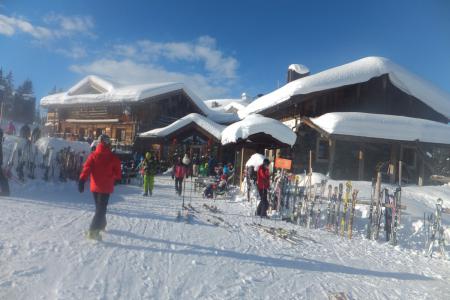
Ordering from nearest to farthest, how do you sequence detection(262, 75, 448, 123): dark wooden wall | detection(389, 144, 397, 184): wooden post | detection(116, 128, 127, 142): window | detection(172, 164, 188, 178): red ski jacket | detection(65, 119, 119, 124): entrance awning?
detection(172, 164, 188, 178): red ski jacket, detection(389, 144, 397, 184): wooden post, detection(262, 75, 448, 123): dark wooden wall, detection(116, 128, 127, 142): window, detection(65, 119, 119, 124): entrance awning

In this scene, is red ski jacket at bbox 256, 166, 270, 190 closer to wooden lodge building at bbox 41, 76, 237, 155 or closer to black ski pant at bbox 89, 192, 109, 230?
black ski pant at bbox 89, 192, 109, 230

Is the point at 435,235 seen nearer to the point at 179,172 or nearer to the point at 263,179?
the point at 263,179

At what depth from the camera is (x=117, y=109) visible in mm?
27734

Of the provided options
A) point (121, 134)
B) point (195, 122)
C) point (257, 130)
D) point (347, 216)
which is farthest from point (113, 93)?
point (347, 216)

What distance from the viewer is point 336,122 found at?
14.2 m

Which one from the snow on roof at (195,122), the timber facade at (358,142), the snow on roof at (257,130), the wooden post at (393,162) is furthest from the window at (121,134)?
the wooden post at (393,162)

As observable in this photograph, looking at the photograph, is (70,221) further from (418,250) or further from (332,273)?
(418,250)

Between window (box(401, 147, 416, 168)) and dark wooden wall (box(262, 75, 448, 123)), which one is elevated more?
dark wooden wall (box(262, 75, 448, 123))

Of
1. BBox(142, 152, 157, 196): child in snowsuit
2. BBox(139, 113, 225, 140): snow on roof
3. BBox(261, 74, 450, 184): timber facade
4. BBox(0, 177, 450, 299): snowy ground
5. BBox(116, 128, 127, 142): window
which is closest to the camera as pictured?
BBox(0, 177, 450, 299): snowy ground

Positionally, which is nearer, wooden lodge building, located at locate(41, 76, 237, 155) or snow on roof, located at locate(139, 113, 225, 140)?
snow on roof, located at locate(139, 113, 225, 140)

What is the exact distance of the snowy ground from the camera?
11.4 ft

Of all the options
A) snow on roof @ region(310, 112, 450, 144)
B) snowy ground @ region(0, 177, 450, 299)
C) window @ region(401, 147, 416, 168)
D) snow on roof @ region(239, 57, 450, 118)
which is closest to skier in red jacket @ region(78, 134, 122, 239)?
snowy ground @ region(0, 177, 450, 299)

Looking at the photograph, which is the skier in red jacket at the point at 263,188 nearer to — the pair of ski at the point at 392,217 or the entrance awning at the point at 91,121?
the pair of ski at the point at 392,217

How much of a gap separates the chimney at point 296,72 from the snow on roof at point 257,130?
53.2 feet
